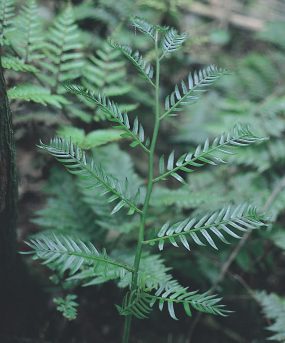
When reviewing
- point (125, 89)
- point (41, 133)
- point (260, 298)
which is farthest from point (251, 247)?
point (41, 133)

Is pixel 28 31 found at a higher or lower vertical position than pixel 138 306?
higher

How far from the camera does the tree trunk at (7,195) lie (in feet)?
4.56

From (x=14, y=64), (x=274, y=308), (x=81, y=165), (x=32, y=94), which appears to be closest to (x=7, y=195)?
(x=81, y=165)

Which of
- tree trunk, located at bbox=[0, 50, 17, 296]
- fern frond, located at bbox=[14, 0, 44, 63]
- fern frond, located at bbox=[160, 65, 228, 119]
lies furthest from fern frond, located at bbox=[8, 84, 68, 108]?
fern frond, located at bbox=[160, 65, 228, 119]

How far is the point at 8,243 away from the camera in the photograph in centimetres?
173

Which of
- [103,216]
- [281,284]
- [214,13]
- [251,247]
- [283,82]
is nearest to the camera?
[103,216]

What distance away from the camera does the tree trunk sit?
1.39 metres

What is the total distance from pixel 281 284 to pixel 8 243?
6.44ft

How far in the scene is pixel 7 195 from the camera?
1.57 meters

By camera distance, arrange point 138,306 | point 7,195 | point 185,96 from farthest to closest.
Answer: point 7,195 → point 185,96 → point 138,306

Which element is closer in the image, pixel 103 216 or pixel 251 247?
pixel 103 216

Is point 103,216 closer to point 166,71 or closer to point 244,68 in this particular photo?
point 166,71

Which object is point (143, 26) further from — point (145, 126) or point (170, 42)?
point (145, 126)

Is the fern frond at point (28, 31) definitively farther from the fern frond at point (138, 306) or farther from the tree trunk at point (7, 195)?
the fern frond at point (138, 306)
